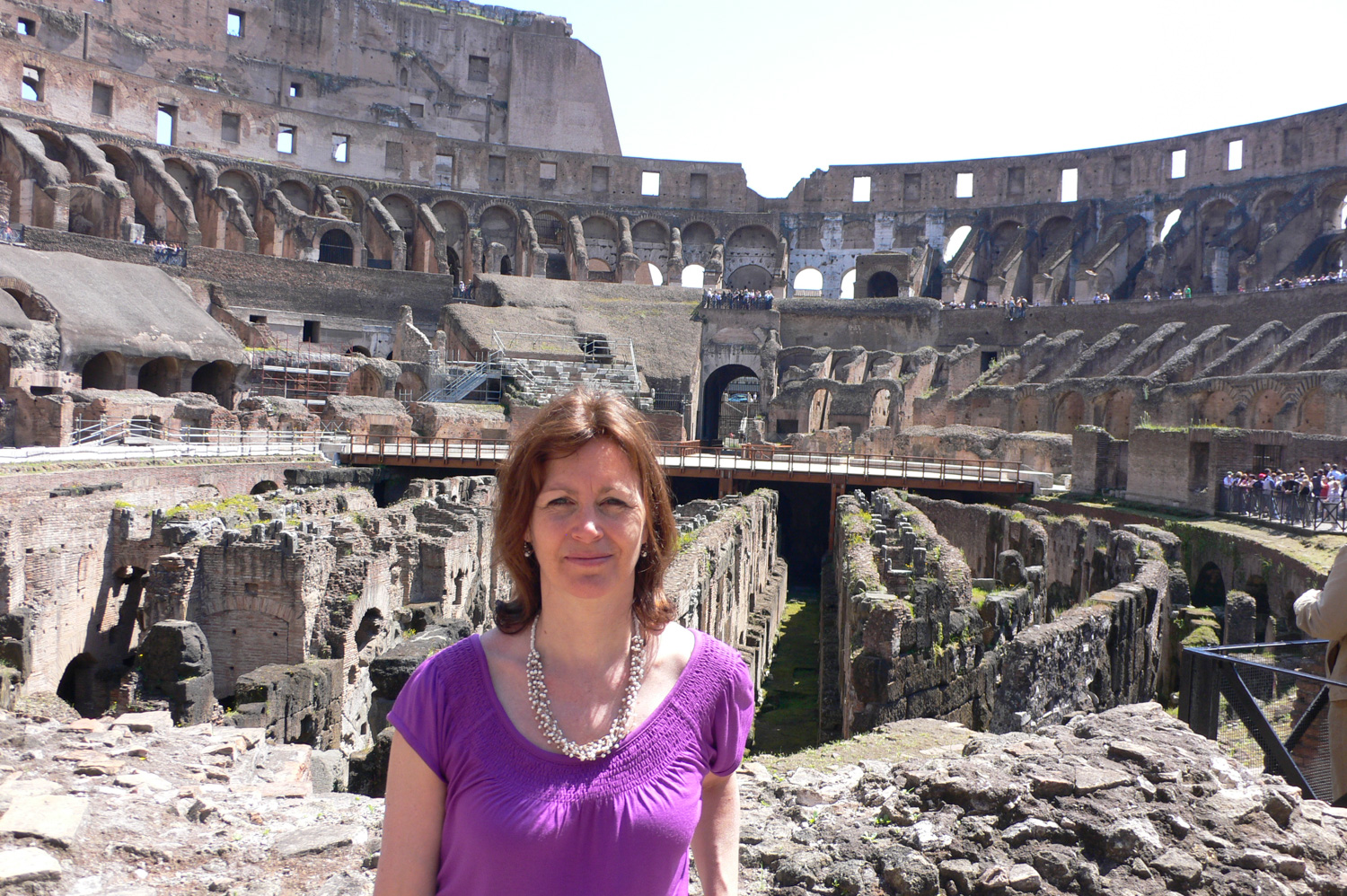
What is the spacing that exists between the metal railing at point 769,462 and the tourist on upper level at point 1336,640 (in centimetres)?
2246

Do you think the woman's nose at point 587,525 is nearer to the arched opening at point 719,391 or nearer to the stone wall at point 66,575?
the stone wall at point 66,575

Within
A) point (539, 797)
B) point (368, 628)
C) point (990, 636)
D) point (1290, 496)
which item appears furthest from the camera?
point (1290, 496)

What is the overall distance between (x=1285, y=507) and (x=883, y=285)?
35102mm

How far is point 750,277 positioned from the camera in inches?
2159

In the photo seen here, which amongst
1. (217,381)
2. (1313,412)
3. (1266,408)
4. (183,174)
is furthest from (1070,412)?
(183,174)

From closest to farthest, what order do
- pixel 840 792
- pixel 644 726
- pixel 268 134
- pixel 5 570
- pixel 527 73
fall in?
pixel 644 726, pixel 840 792, pixel 5 570, pixel 268 134, pixel 527 73

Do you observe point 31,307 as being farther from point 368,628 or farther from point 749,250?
point 749,250

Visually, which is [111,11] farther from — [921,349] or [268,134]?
[921,349]

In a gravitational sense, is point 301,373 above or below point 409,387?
above

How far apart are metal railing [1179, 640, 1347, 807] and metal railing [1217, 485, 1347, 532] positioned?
13.6 meters

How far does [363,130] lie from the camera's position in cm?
5153

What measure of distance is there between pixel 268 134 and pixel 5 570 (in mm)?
42901

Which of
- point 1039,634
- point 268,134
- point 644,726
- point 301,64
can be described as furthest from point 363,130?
point 644,726

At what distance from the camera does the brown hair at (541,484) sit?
2551 millimetres
